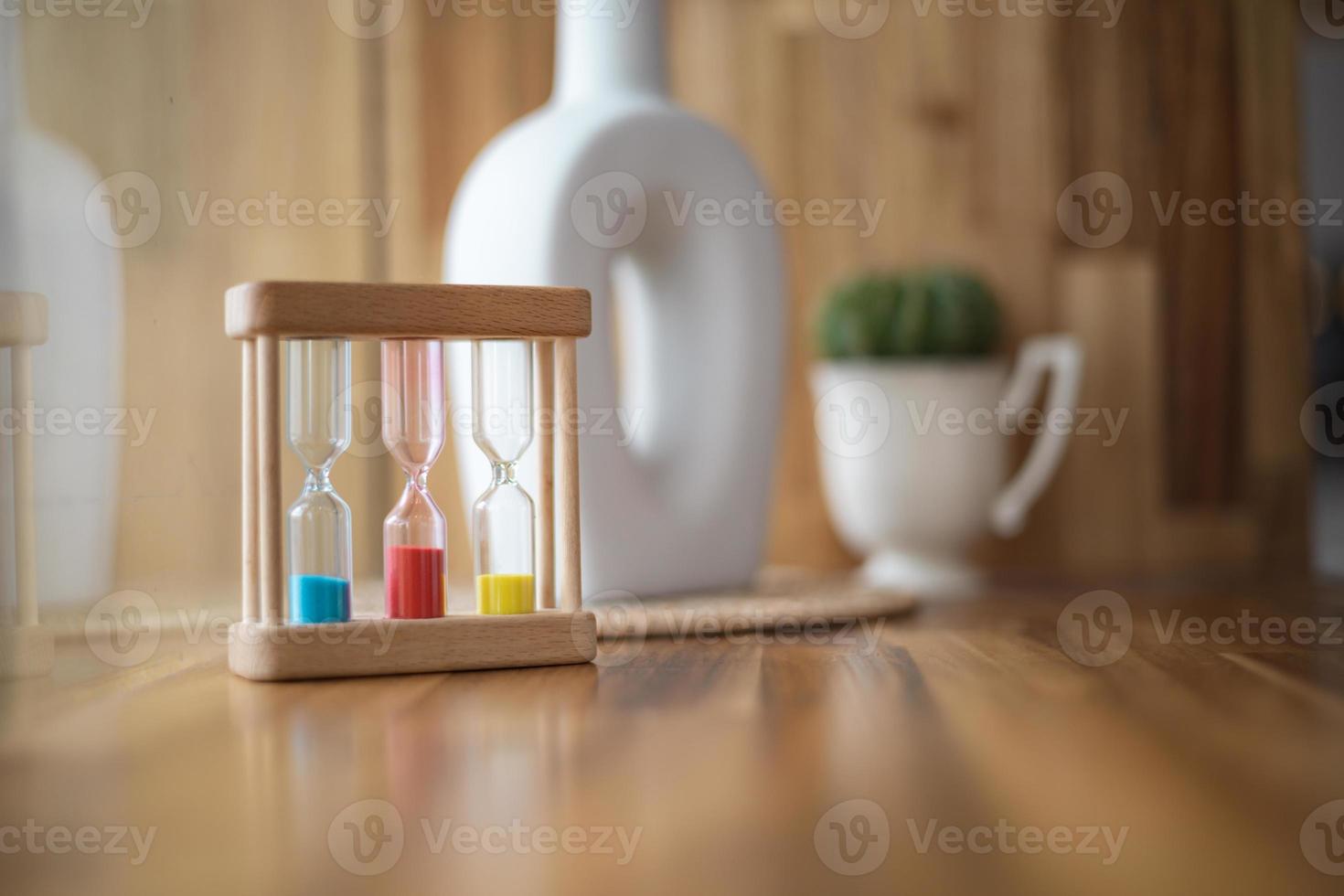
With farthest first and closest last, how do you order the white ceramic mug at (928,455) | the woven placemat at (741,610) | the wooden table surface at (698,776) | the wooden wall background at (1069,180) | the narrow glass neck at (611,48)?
1. the wooden wall background at (1069,180)
2. the white ceramic mug at (928,455)
3. the narrow glass neck at (611,48)
4. the woven placemat at (741,610)
5. the wooden table surface at (698,776)

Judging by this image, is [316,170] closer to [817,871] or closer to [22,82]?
[22,82]

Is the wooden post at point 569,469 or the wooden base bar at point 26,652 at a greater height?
the wooden post at point 569,469

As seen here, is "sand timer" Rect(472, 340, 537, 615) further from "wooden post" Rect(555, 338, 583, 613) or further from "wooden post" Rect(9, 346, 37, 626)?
"wooden post" Rect(9, 346, 37, 626)

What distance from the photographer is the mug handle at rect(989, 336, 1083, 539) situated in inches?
50.6

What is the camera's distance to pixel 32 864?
1.11 ft

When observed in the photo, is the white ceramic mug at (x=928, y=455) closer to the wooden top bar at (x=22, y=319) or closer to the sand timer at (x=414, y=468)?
the sand timer at (x=414, y=468)

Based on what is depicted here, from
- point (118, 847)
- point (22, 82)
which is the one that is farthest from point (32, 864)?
point (22, 82)

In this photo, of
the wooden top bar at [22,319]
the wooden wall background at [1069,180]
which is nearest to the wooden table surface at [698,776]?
the wooden top bar at [22,319]

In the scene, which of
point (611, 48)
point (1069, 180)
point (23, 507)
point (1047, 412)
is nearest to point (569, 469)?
point (23, 507)

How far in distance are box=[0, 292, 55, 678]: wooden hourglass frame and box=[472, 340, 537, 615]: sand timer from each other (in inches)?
8.4

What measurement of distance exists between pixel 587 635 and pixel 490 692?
9 cm

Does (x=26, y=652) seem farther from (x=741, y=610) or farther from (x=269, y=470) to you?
(x=741, y=610)

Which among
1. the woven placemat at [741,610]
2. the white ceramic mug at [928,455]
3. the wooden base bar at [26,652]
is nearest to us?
the wooden base bar at [26,652]

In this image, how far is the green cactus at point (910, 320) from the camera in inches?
50.9
